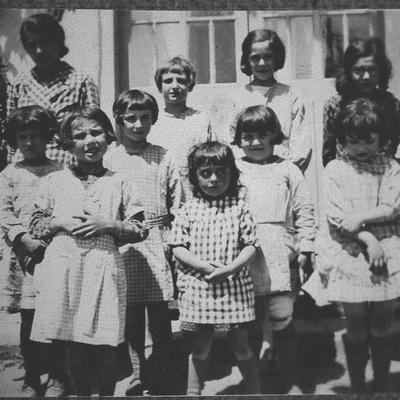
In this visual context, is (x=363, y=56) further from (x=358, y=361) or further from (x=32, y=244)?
(x=32, y=244)

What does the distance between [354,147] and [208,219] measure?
59 centimetres

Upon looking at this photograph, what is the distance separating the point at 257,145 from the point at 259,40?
1.30 ft

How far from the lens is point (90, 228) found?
72.3 inches

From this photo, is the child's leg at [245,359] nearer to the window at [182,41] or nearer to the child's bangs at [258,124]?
the child's bangs at [258,124]

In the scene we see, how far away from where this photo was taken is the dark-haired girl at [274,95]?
1969 mm

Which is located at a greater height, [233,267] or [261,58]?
[261,58]

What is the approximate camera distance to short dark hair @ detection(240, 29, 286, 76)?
199 cm

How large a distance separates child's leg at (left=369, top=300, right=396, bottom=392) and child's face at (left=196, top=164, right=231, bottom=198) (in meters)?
0.67

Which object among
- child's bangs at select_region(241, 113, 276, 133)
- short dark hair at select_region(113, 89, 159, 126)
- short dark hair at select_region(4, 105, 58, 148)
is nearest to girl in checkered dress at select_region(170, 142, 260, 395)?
child's bangs at select_region(241, 113, 276, 133)

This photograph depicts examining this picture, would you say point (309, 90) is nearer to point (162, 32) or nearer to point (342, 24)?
point (342, 24)

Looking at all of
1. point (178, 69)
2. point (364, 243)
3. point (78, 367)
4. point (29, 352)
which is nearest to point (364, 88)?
point (364, 243)

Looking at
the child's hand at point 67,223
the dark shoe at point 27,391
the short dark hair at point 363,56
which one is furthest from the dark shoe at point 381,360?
the dark shoe at point 27,391

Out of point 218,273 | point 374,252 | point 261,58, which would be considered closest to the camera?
point 218,273

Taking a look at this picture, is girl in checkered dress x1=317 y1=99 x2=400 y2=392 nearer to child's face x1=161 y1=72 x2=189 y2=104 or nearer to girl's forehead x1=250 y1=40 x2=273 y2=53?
girl's forehead x1=250 y1=40 x2=273 y2=53
